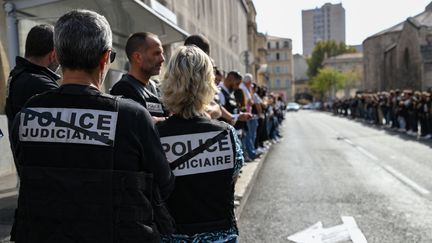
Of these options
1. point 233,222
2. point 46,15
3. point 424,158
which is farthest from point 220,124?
point 424,158

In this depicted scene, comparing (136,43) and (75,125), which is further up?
(136,43)

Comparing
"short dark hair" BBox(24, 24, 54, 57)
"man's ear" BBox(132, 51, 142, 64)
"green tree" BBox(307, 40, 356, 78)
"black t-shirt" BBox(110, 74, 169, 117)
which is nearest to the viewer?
"short dark hair" BBox(24, 24, 54, 57)

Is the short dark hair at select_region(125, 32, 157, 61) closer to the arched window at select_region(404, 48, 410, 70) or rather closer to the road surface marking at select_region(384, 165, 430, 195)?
the road surface marking at select_region(384, 165, 430, 195)

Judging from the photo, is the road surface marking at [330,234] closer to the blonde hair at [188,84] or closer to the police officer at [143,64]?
the police officer at [143,64]

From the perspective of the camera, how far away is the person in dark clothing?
9.59 feet

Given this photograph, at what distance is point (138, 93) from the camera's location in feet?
10.9

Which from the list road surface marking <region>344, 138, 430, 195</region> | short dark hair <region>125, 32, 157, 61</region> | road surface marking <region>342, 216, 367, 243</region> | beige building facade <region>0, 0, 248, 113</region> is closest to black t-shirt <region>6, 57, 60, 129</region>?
short dark hair <region>125, 32, 157, 61</region>

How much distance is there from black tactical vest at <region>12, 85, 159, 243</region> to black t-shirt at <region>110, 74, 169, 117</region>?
1.31 meters

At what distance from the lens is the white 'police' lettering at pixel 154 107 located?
334 centimetres

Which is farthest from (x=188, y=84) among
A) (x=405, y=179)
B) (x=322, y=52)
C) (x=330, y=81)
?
(x=322, y=52)

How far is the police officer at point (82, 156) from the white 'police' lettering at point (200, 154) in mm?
462

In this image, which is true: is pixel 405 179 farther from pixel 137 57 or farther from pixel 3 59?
pixel 3 59

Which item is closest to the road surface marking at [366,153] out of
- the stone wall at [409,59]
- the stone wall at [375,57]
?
the stone wall at [409,59]

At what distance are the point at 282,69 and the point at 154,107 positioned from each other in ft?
395
